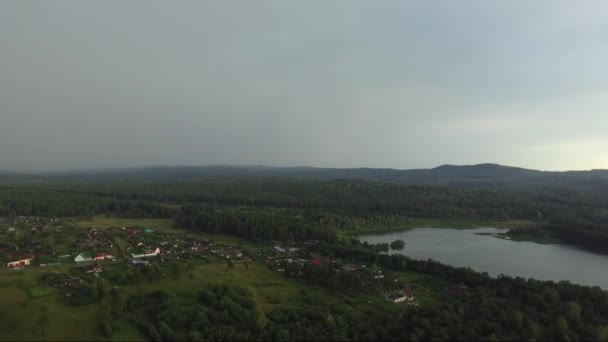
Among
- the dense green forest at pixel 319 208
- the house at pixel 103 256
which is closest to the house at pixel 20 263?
the house at pixel 103 256

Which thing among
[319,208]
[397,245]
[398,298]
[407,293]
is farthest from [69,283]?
[319,208]

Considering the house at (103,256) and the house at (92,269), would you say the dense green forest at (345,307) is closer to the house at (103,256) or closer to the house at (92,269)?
the house at (92,269)

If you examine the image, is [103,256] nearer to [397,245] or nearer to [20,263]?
[20,263]

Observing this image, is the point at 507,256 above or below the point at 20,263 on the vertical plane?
below

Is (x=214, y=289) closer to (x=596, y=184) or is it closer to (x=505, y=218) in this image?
(x=505, y=218)

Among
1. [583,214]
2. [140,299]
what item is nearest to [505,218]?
[583,214]
